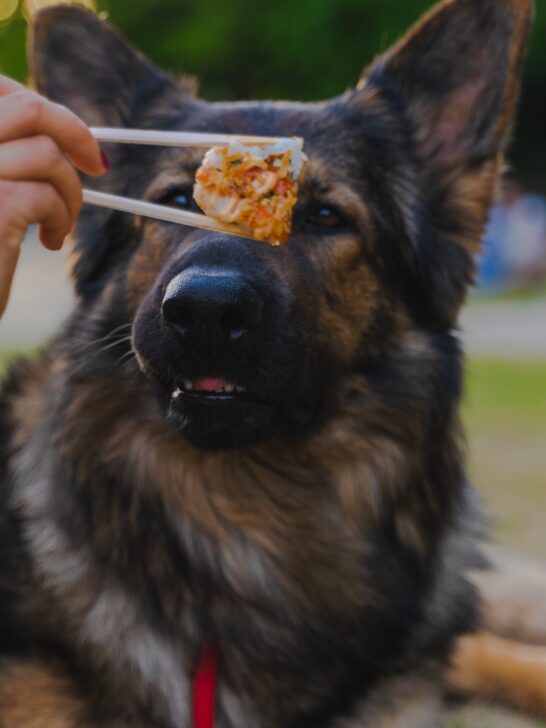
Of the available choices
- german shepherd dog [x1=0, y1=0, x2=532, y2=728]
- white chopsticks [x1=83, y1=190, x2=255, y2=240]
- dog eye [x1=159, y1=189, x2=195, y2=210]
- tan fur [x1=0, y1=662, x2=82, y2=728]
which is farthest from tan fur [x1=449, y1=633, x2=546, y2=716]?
white chopsticks [x1=83, y1=190, x2=255, y2=240]

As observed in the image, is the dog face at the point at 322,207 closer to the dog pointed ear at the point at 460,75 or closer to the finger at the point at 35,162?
the dog pointed ear at the point at 460,75

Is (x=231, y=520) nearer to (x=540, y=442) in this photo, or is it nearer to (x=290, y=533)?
(x=290, y=533)

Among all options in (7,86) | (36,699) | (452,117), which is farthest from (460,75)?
(36,699)

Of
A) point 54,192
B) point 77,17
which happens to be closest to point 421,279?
point 77,17

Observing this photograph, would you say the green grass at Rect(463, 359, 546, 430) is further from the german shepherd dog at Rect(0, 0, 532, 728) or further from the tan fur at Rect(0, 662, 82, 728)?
the tan fur at Rect(0, 662, 82, 728)

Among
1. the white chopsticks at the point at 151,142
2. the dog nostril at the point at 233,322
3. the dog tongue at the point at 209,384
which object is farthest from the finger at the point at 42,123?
the dog tongue at the point at 209,384

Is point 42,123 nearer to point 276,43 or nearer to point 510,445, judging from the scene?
point 510,445
